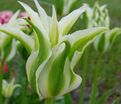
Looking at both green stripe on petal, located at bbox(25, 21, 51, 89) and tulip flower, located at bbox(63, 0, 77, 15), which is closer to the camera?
green stripe on petal, located at bbox(25, 21, 51, 89)

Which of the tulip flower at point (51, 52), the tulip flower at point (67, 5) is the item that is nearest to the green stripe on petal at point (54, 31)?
the tulip flower at point (51, 52)

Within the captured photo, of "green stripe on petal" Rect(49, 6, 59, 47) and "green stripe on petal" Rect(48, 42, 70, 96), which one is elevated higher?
"green stripe on petal" Rect(49, 6, 59, 47)

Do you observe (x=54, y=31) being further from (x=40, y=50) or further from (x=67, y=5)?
(x=67, y=5)

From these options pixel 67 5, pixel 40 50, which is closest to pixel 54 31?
pixel 40 50

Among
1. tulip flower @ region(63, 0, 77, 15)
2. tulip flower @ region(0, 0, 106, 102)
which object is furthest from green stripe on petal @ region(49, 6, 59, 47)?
tulip flower @ region(63, 0, 77, 15)

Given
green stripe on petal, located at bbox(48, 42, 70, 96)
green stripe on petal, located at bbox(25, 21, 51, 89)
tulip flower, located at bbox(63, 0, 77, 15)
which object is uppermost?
green stripe on petal, located at bbox(25, 21, 51, 89)

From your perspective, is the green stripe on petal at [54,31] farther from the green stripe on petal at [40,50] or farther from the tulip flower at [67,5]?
the tulip flower at [67,5]

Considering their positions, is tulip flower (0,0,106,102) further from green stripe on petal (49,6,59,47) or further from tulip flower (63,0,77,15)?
tulip flower (63,0,77,15)

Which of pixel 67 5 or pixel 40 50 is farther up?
pixel 40 50
